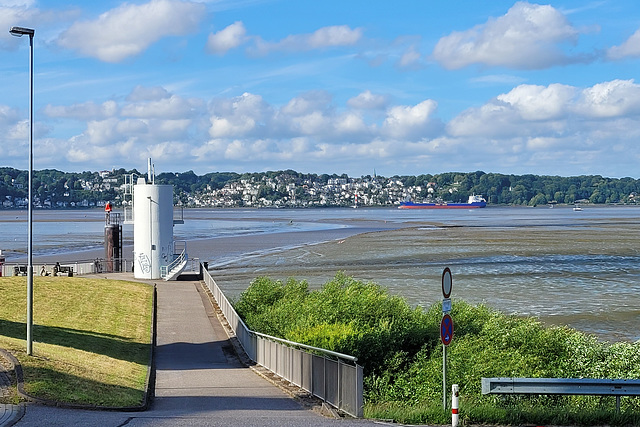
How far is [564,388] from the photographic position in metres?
15.4

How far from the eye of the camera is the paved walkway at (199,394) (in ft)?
46.2

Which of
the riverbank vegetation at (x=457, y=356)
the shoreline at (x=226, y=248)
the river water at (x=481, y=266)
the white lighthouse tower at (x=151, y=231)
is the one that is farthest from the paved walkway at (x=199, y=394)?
the shoreline at (x=226, y=248)

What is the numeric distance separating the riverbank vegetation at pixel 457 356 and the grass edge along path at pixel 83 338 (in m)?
5.17

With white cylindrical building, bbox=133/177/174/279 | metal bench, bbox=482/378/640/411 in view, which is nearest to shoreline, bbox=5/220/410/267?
white cylindrical building, bbox=133/177/174/279

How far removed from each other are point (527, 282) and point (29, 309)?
1427 inches

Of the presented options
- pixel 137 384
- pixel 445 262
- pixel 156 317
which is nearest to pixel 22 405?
pixel 137 384

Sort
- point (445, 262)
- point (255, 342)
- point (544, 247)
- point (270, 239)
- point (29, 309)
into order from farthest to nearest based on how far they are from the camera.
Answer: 1. point (270, 239)
2. point (544, 247)
3. point (445, 262)
4. point (255, 342)
5. point (29, 309)

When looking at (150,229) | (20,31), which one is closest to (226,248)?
(150,229)

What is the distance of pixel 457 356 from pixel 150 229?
30.0 meters

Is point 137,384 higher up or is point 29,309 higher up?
point 29,309

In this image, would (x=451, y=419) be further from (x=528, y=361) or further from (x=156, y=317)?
(x=156, y=317)

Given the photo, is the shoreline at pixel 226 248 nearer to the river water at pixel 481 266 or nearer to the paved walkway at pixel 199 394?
the river water at pixel 481 266

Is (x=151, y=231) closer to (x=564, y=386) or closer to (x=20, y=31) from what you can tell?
(x=20, y=31)

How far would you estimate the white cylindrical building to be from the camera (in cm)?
4741
